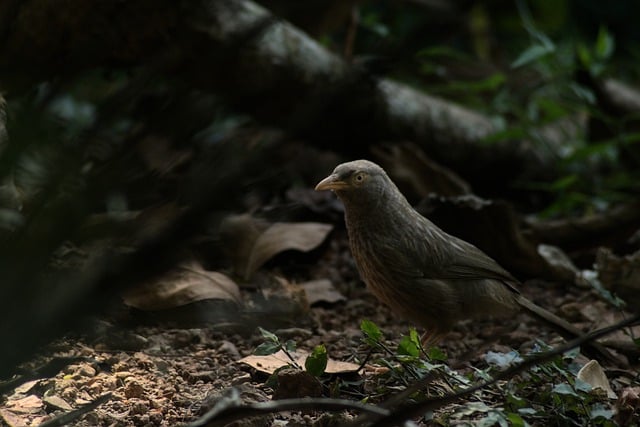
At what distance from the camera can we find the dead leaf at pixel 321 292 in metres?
4.14

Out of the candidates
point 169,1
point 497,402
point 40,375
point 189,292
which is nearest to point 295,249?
point 189,292

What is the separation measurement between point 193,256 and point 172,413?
1.23 meters

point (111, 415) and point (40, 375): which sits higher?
point (40, 375)

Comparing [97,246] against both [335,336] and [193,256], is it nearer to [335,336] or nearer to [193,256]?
[193,256]

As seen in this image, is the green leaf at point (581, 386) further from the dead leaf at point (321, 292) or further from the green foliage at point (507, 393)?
Answer: the dead leaf at point (321, 292)

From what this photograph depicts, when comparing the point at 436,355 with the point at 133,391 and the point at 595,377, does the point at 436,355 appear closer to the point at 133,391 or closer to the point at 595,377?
the point at 595,377

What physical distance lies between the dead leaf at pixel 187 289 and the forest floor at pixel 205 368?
0.13 meters

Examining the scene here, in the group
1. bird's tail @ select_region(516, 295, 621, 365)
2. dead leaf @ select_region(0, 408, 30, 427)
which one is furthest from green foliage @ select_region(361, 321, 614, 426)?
dead leaf @ select_region(0, 408, 30, 427)

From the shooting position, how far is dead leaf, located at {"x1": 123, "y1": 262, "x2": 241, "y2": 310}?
321cm

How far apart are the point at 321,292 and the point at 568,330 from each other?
4.06 ft

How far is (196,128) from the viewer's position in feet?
4.58

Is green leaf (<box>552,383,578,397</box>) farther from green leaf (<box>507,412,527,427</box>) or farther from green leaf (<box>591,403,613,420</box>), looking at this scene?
green leaf (<box>507,412,527,427</box>)

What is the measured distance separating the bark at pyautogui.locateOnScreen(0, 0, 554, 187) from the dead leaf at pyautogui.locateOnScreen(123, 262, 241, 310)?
775mm

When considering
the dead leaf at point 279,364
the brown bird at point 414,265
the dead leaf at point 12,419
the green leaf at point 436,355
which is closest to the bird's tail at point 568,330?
the brown bird at point 414,265
